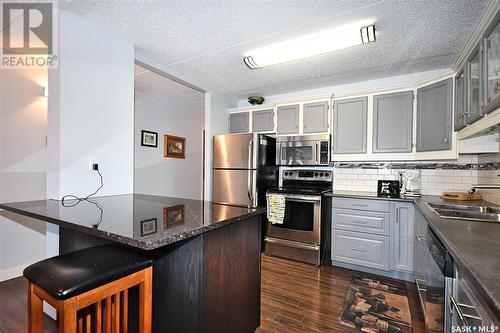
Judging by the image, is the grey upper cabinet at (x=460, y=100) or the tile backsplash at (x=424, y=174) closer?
the grey upper cabinet at (x=460, y=100)

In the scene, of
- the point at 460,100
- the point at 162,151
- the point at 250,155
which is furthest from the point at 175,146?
the point at 460,100

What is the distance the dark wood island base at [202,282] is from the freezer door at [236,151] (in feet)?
6.21

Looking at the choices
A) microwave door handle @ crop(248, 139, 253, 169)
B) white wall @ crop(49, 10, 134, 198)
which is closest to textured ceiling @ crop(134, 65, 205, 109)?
white wall @ crop(49, 10, 134, 198)

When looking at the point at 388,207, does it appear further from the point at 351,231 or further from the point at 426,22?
the point at 426,22

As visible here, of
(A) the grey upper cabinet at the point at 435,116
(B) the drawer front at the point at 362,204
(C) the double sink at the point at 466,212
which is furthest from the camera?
(B) the drawer front at the point at 362,204

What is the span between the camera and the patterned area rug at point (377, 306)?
6.01ft

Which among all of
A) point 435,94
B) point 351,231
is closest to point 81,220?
point 351,231

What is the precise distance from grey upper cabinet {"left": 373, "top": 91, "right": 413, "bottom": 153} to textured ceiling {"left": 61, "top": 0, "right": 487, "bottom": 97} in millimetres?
368

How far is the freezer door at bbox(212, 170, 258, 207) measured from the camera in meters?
3.34

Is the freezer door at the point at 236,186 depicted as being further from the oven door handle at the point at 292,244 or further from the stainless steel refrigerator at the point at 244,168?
the oven door handle at the point at 292,244

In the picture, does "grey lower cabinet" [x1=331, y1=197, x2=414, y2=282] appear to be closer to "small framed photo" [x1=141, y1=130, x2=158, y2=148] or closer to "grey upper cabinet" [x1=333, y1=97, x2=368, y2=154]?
"grey upper cabinet" [x1=333, y1=97, x2=368, y2=154]

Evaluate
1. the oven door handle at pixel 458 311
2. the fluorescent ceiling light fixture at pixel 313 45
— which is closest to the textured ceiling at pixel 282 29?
the fluorescent ceiling light fixture at pixel 313 45

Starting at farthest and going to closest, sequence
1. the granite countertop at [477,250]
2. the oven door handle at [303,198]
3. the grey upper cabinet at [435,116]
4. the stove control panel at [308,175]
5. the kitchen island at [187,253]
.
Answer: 1. the stove control panel at [308,175]
2. the oven door handle at [303,198]
3. the grey upper cabinet at [435,116]
4. the kitchen island at [187,253]
5. the granite countertop at [477,250]

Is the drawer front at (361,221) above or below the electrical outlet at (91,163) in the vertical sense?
below
